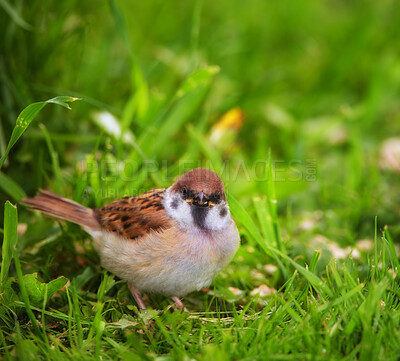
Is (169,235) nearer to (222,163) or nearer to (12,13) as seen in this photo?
(222,163)

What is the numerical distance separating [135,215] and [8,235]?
0.82m

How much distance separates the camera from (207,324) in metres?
2.82

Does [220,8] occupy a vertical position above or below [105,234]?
above

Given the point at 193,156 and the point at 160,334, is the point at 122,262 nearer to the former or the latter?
the point at 160,334

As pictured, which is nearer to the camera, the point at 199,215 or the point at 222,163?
the point at 199,215

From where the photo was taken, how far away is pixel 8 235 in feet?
9.23

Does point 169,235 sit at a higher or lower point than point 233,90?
lower

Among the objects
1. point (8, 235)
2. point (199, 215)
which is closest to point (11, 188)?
point (8, 235)

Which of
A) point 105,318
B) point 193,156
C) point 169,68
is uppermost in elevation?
point 169,68

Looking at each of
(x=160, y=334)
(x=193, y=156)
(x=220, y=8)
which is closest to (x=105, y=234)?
(x=160, y=334)

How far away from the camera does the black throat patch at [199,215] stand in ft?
10.1

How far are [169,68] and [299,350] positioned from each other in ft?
12.5

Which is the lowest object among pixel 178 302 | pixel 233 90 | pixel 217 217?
pixel 178 302

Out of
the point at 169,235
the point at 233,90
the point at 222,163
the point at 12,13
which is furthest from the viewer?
the point at 233,90
